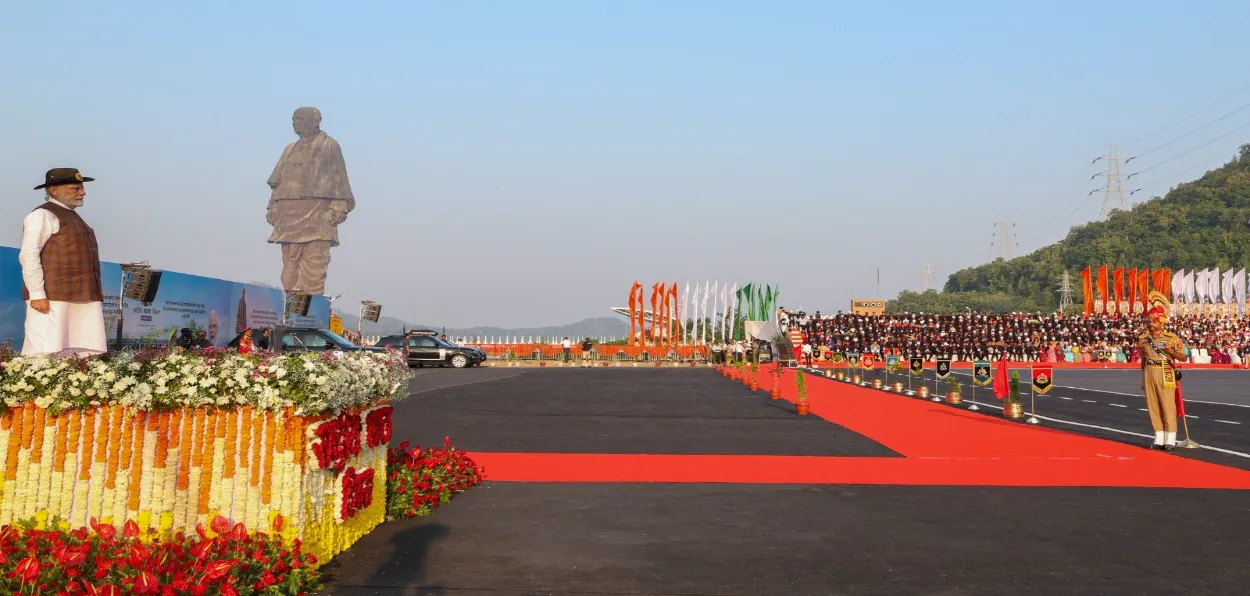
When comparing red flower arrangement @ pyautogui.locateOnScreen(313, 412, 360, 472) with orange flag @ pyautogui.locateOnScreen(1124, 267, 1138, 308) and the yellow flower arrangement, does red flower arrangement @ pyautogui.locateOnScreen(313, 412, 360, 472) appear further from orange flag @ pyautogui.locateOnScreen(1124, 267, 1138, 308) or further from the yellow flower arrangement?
orange flag @ pyautogui.locateOnScreen(1124, 267, 1138, 308)

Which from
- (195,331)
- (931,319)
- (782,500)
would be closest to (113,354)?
(782,500)

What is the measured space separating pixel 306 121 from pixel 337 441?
4898 inches

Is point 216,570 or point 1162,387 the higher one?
point 1162,387

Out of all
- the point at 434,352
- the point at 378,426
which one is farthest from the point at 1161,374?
the point at 434,352

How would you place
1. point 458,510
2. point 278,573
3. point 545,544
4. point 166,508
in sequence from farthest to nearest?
1. point 458,510
2. point 545,544
3. point 166,508
4. point 278,573

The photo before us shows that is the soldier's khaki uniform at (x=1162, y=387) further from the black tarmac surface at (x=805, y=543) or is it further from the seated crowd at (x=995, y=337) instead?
the seated crowd at (x=995, y=337)

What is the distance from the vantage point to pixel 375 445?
774cm

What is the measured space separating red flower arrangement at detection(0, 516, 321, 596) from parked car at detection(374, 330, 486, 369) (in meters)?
42.7

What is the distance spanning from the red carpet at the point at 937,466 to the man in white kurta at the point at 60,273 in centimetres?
471

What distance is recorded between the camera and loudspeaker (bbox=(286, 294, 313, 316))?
136ft

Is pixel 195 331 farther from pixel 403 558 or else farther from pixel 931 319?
pixel 931 319

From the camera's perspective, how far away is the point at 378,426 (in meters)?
7.75

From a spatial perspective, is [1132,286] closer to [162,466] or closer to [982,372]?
[982,372]

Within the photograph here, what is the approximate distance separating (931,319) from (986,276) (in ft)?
432
